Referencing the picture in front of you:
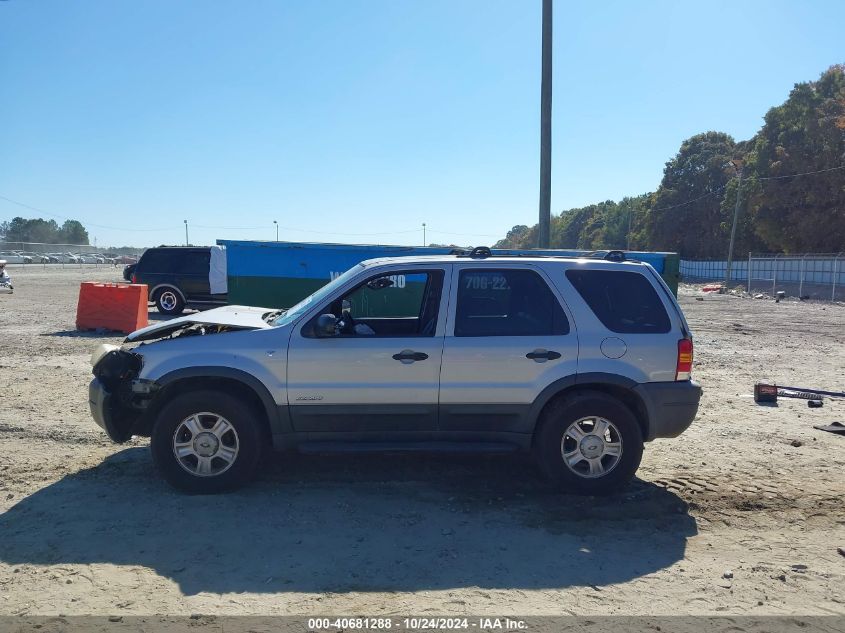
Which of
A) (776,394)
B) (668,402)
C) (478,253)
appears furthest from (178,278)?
(668,402)

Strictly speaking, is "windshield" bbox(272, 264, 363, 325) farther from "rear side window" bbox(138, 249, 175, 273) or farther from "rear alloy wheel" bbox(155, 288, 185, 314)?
"rear side window" bbox(138, 249, 175, 273)

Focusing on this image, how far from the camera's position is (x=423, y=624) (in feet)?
10.9

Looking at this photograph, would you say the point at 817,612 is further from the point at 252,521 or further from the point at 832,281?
the point at 832,281

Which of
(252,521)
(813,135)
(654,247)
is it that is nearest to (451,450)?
(252,521)

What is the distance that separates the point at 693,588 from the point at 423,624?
64.6 inches

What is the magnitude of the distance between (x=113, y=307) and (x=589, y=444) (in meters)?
12.2

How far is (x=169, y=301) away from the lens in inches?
713

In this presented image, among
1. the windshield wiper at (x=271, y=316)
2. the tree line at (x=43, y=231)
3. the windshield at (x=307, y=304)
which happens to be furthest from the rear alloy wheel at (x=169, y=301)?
the tree line at (x=43, y=231)

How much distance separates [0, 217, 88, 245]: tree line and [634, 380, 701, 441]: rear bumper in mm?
121559

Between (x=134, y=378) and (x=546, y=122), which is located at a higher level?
(x=546, y=122)

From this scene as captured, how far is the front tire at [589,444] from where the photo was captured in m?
5.00

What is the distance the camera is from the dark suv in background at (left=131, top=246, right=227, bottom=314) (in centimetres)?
1795

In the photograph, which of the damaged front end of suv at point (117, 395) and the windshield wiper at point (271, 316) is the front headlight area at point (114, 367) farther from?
the windshield wiper at point (271, 316)

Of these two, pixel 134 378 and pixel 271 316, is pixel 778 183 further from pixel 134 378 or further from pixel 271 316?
pixel 134 378
